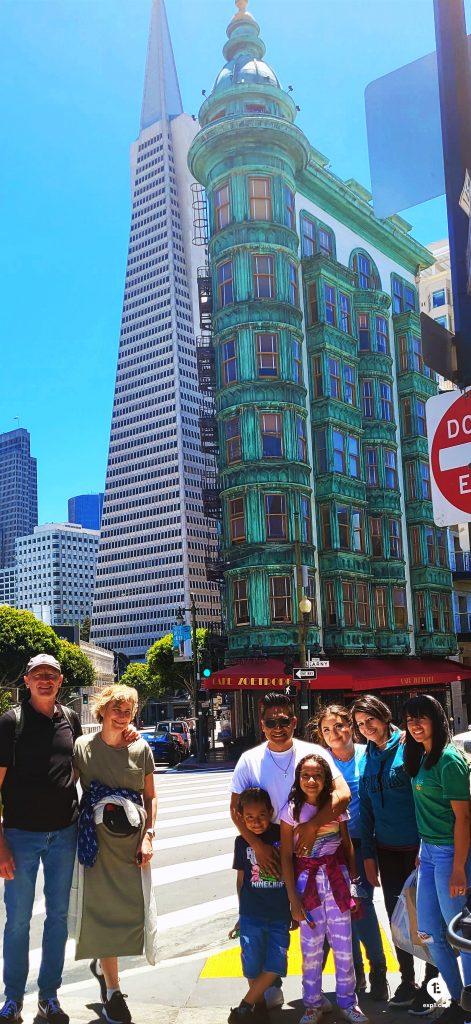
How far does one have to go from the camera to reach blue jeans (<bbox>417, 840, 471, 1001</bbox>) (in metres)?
5.02

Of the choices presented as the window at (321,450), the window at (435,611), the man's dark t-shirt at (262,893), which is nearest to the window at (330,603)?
the window at (321,450)

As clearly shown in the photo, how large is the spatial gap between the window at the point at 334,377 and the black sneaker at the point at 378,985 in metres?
33.2

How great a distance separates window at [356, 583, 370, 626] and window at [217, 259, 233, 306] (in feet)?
42.8

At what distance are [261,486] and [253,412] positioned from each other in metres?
2.89

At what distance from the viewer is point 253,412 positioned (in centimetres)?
3428

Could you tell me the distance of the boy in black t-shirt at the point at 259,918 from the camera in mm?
5207

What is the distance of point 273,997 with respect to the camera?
18.2ft

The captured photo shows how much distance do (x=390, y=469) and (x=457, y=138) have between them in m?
38.7

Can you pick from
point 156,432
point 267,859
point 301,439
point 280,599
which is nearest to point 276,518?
point 280,599

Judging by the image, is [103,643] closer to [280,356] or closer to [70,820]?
[280,356]

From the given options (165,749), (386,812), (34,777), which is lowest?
(165,749)

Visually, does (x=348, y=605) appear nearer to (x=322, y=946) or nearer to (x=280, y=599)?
(x=280, y=599)

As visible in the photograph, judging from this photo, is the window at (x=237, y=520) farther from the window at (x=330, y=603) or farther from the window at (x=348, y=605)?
the window at (x=348, y=605)

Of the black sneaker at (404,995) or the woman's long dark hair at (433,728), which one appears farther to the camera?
the black sneaker at (404,995)
